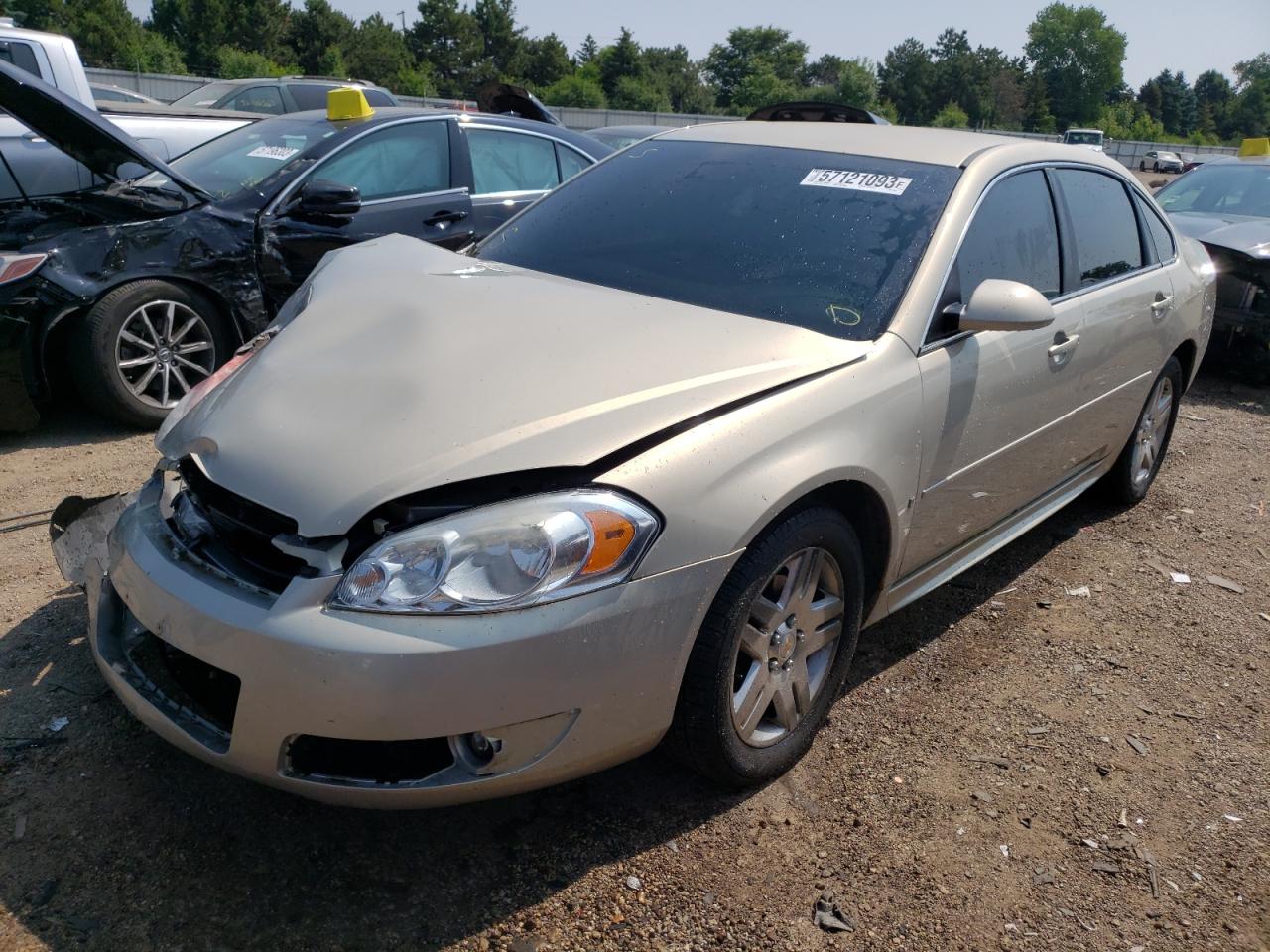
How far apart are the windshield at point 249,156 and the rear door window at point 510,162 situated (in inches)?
33.6

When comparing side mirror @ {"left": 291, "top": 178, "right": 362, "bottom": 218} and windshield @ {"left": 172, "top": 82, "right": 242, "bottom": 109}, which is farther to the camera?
windshield @ {"left": 172, "top": 82, "right": 242, "bottom": 109}

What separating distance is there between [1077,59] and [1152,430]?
127757mm

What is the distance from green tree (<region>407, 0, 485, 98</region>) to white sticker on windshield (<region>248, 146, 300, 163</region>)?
65.2 m

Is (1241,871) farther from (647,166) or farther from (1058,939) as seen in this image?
(647,166)

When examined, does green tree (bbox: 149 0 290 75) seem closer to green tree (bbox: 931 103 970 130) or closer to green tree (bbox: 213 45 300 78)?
green tree (bbox: 213 45 300 78)

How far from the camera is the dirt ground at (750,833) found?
7.09ft

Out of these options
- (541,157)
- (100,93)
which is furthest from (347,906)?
(100,93)

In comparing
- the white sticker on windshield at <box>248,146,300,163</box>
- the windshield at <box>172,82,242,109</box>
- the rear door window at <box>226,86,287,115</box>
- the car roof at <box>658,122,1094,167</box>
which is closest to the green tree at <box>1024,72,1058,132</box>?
the windshield at <box>172,82,242,109</box>

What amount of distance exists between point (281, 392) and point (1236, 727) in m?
2.99

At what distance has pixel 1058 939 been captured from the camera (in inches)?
A: 89.9

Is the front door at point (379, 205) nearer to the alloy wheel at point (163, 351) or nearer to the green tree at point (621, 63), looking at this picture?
the alloy wheel at point (163, 351)

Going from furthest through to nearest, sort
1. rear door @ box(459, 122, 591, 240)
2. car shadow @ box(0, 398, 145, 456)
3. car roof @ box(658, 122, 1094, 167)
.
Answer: rear door @ box(459, 122, 591, 240), car shadow @ box(0, 398, 145, 456), car roof @ box(658, 122, 1094, 167)

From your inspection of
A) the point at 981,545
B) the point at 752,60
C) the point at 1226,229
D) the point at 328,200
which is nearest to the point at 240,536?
the point at 981,545

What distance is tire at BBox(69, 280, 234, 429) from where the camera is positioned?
462cm
